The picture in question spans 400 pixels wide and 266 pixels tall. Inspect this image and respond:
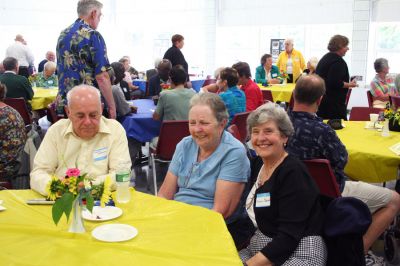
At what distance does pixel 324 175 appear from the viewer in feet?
7.59

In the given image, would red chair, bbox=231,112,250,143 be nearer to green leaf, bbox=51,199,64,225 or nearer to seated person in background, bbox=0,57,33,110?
green leaf, bbox=51,199,64,225

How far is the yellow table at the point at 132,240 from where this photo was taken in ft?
4.74

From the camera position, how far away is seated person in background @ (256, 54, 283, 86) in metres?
7.78

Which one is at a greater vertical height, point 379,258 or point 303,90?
point 303,90

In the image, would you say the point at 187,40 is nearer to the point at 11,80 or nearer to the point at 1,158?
the point at 11,80

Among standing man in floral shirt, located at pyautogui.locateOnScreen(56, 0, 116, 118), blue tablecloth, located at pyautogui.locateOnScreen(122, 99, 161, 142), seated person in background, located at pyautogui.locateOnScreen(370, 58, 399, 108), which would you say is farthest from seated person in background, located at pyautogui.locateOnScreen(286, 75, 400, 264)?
seated person in background, located at pyautogui.locateOnScreen(370, 58, 399, 108)

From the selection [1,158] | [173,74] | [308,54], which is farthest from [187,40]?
[1,158]

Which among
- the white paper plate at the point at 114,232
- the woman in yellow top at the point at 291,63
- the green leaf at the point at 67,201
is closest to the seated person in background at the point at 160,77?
the woman in yellow top at the point at 291,63

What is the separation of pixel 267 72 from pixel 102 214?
6611 mm

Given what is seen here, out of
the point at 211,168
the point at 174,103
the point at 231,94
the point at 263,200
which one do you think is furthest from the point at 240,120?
the point at 263,200

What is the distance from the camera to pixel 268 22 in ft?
36.4

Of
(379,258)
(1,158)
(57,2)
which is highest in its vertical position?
(57,2)

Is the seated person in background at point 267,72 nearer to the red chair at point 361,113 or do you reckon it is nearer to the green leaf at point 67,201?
the red chair at point 361,113

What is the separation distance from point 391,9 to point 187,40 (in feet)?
19.0
